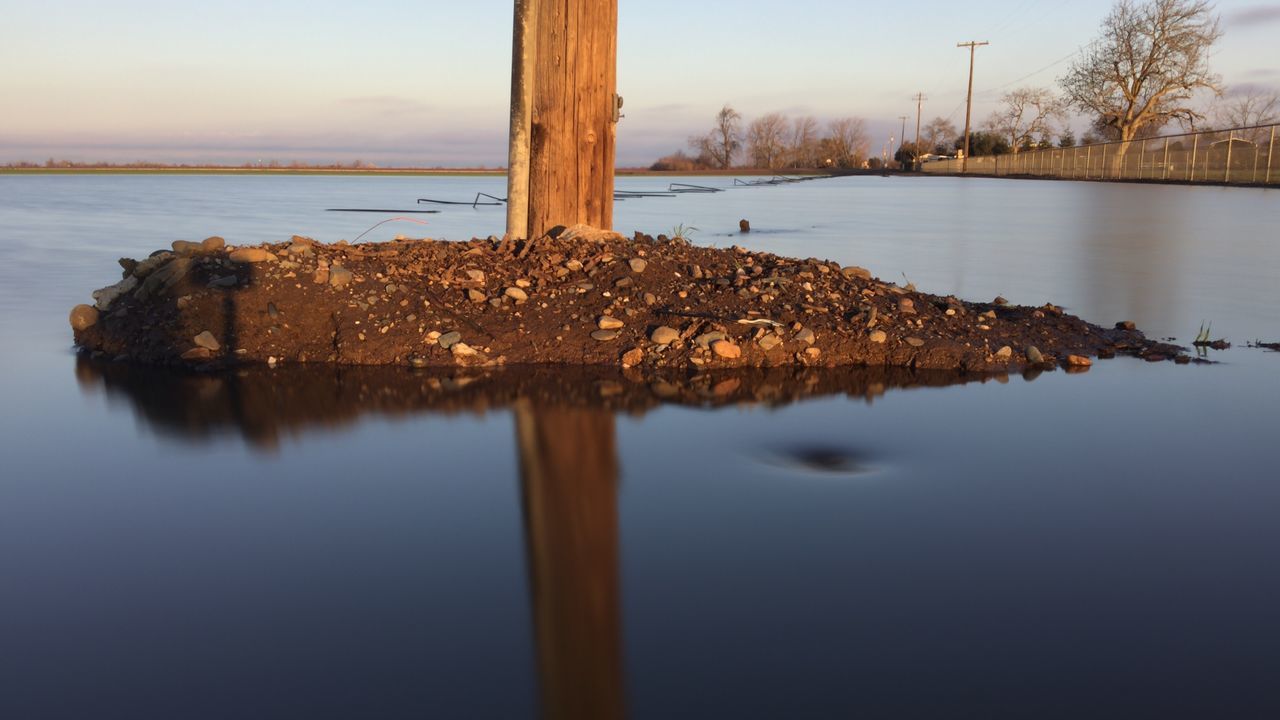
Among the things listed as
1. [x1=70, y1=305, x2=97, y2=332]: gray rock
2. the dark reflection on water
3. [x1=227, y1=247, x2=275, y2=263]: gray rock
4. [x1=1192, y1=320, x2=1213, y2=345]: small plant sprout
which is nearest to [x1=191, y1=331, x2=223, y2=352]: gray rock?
the dark reflection on water

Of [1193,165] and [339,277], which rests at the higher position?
[1193,165]

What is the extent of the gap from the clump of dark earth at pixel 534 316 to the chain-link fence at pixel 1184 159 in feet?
80.7

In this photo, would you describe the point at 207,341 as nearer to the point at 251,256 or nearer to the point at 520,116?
the point at 251,256

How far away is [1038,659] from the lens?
90.4 inches

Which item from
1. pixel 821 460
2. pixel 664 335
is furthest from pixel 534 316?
pixel 821 460

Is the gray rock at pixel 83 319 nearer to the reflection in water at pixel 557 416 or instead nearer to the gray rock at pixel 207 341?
the reflection in water at pixel 557 416

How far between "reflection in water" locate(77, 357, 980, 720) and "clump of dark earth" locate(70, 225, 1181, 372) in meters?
0.22

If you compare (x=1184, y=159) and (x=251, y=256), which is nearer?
(x=251, y=256)

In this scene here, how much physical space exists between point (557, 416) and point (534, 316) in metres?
1.52

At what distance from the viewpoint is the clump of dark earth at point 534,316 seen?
18.8 feet

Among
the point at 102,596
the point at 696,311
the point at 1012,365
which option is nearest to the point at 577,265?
the point at 696,311

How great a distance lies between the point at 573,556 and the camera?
2.97 m

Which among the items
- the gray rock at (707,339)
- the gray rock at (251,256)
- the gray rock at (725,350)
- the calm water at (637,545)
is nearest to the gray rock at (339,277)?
the gray rock at (251,256)

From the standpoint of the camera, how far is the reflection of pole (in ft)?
7.25
